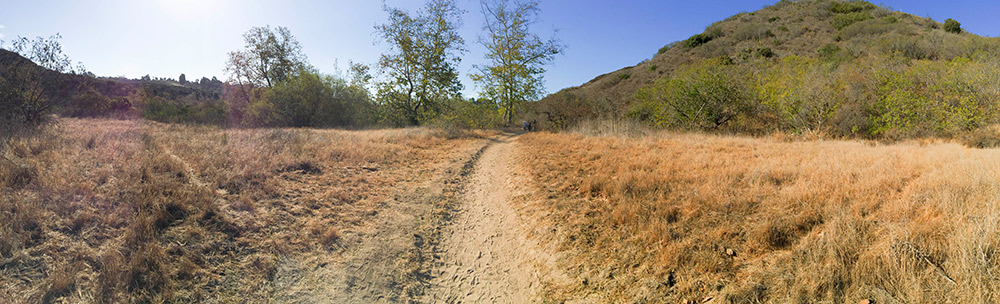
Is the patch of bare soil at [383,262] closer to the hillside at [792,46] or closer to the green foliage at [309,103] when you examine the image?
the hillside at [792,46]

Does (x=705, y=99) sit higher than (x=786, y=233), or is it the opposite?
(x=705, y=99)

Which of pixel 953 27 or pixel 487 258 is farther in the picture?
pixel 953 27

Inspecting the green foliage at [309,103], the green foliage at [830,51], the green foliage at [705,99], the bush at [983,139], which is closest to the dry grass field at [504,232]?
the bush at [983,139]

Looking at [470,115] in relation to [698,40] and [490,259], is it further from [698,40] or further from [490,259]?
[698,40]

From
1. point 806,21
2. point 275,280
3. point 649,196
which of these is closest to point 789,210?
point 649,196

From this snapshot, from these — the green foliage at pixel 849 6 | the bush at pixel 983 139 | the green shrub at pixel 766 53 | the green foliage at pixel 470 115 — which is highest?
the green foliage at pixel 849 6

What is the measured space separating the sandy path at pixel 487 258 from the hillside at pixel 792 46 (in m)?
14.8

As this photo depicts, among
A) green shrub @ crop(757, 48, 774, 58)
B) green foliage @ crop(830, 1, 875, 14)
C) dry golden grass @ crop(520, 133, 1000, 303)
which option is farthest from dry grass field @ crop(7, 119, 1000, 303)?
green foliage @ crop(830, 1, 875, 14)

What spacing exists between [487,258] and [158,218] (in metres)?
3.74

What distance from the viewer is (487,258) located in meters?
4.02

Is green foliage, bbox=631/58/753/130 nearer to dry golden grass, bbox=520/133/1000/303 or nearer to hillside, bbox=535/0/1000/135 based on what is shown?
hillside, bbox=535/0/1000/135

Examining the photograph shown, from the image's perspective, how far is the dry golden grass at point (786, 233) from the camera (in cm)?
224

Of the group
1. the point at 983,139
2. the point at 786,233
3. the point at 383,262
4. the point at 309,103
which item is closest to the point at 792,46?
the point at 983,139

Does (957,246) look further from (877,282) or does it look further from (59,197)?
(59,197)
